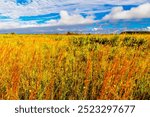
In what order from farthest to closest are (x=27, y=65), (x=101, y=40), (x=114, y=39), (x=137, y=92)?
1. (x=101, y=40)
2. (x=114, y=39)
3. (x=27, y=65)
4. (x=137, y=92)

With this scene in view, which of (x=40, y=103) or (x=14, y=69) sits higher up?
(x=14, y=69)

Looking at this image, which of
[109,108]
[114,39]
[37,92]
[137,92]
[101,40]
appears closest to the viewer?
[109,108]

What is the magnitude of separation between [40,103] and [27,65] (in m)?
1.26

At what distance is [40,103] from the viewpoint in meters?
3.47

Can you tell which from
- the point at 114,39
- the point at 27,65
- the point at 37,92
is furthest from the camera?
the point at 114,39

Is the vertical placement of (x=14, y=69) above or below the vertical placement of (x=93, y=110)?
above

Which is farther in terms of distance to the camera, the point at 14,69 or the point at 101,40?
the point at 101,40

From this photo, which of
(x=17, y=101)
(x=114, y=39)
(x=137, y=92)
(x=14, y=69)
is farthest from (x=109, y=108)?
(x=114, y=39)

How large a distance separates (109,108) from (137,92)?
0.75 metres

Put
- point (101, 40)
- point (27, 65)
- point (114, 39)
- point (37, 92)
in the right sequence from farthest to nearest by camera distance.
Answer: point (101, 40)
point (114, 39)
point (27, 65)
point (37, 92)

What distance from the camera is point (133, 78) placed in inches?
167

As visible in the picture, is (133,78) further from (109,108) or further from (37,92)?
(37,92)

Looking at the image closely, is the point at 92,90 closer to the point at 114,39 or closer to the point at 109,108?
the point at 109,108

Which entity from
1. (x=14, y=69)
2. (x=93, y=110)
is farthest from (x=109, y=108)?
(x=14, y=69)
